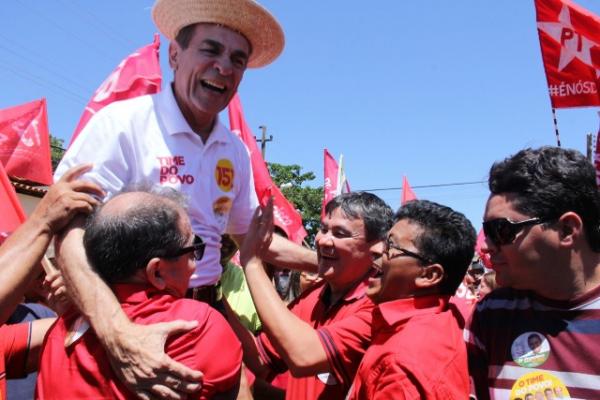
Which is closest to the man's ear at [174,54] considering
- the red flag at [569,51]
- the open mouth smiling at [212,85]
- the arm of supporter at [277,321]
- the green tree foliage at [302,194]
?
the open mouth smiling at [212,85]

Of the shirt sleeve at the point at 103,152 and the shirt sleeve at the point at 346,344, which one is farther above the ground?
the shirt sleeve at the point at 103,152

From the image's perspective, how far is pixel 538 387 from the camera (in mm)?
1955

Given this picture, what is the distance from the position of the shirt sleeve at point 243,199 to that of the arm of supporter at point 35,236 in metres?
0.91

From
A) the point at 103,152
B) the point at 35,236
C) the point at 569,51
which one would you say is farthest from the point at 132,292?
the point at 569,51

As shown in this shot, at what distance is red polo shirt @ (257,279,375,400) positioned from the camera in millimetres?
2531

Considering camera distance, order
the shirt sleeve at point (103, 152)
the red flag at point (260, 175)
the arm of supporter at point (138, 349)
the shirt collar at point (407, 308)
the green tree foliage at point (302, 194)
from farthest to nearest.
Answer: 1. the green tree foliage at point (302, 194)
2. the red flag at point (260, 175)
3. the shirt sleeve at point (103, 152)
4. the shirt collar at point (407, 308)
5. the arm of supporter at point (138, 349)

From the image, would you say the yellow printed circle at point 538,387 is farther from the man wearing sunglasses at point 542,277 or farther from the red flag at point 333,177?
the red flag at point 333,177

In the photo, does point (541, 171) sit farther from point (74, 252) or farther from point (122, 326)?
point (74, 252)

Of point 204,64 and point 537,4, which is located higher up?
point 537,4

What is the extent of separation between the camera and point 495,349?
6.95 ft

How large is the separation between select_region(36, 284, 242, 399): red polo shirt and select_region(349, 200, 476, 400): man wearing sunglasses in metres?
0.49

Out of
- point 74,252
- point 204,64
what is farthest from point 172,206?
point 204,64

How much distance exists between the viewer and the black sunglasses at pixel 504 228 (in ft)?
6.86

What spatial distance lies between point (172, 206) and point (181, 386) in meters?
0.58
